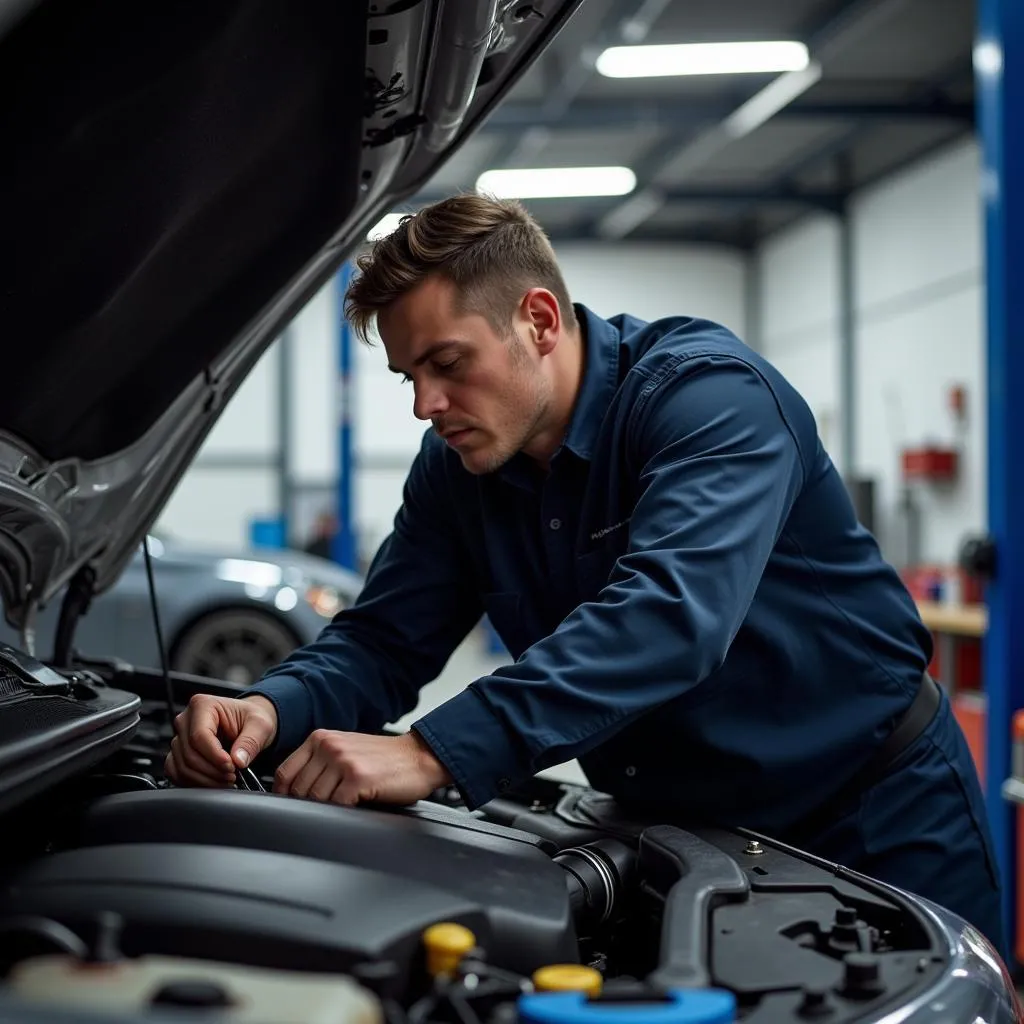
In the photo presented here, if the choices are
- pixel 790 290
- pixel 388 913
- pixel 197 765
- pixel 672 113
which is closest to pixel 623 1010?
pixel 388 913

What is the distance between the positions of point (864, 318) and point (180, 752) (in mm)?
10087

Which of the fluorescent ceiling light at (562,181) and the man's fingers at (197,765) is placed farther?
the fluorescent ceiling light at (562,181)

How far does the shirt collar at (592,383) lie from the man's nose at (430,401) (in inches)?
6.3

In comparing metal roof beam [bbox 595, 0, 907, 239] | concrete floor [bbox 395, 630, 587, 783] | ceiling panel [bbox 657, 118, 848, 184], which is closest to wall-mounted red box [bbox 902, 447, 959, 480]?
ceiling panel [bbox 657, 118, 848, 184]

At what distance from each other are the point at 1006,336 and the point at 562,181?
7.49 metres

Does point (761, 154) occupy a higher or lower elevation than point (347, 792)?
higher

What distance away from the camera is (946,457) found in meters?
8.81

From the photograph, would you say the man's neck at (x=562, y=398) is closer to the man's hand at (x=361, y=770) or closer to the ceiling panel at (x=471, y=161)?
the man's hand at (x=361, y=770)

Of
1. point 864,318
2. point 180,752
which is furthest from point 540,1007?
point 864,318

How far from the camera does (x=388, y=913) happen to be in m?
0.84

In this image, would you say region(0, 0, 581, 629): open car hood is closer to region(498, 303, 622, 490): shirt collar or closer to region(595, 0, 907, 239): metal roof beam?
region(498, 303, 622, 490): shirt collar

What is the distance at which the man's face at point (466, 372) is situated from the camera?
1415 millimetres

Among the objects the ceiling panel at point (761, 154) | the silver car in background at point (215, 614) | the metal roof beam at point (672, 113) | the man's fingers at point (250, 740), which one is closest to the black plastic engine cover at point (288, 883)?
the man's fingers at point (250, 740)

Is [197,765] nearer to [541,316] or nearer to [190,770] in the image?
[190,770]
